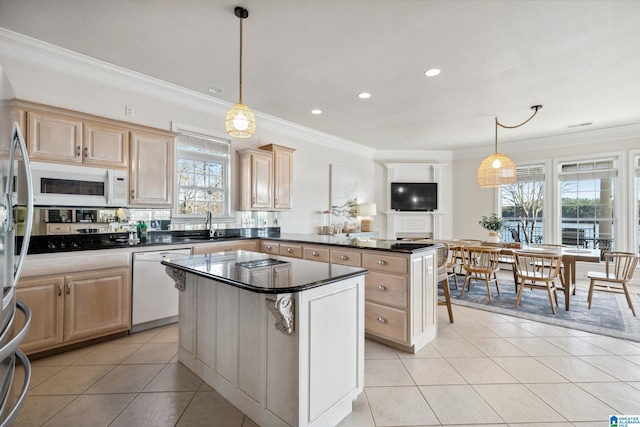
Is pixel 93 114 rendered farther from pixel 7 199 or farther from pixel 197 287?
pixel 7 199

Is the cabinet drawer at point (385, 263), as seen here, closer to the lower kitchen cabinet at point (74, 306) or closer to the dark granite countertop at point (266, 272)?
the dark granite countertop at point (266, 272)

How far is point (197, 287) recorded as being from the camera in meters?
2.22

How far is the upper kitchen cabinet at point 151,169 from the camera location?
3229 millimetres

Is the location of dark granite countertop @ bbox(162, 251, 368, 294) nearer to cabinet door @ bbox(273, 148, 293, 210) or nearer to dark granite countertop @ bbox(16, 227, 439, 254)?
dark granite countertop @ bbox(16, 227, 439, 254)

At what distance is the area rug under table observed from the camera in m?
3.28

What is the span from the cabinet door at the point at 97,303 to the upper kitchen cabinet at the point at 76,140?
113 centimetres

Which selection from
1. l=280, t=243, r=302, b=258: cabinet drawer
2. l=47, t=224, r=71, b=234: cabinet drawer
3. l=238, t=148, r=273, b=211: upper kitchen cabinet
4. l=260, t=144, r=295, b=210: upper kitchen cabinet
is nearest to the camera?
l=47, t=224, r=71, b=234: cabinet drawer

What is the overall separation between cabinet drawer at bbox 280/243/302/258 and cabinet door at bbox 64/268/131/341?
5.62 ft

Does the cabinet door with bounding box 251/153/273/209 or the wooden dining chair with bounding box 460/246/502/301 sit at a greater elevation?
the cabinet door with bounding box 251/153/273/209

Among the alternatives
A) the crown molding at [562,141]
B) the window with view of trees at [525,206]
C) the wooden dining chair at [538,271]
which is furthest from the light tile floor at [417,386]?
the crown molding at [562,141]

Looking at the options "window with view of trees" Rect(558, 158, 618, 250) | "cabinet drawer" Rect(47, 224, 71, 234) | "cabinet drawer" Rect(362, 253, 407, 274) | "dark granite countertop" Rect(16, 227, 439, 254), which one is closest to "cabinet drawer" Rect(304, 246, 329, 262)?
"dark granite countertop" Rect(16, 227, 439, 254)

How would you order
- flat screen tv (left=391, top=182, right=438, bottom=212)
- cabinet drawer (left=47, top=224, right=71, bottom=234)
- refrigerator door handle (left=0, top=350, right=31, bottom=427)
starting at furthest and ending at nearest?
flat screen tv (left=391, top=182, right=438, bottom=212) < cabinet drawer (left=47, top=224, right=71, bottom=234) < refrigerator door handle (left=0, top=350, right=31, bottom=427)

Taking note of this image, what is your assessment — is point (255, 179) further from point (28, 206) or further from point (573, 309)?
point (573, 309)

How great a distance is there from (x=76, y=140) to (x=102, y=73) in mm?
895
